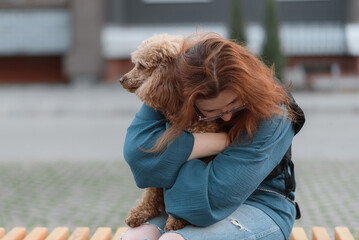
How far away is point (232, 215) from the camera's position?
8.80 feet

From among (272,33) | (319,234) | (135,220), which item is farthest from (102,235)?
(272,33)

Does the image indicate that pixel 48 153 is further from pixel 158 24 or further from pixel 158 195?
pixel 158 24

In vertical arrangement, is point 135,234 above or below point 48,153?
above

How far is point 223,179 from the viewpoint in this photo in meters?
2.53

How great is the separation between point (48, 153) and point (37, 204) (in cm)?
328

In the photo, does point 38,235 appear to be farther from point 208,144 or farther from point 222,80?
point 222,80

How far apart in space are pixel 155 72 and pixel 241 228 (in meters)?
0.85

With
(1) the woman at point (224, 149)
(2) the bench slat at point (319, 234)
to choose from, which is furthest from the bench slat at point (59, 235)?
(2) the bench slat at point (319, 234)

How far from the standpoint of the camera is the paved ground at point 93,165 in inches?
225

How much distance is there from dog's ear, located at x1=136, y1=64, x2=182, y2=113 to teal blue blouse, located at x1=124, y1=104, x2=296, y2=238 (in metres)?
0.15

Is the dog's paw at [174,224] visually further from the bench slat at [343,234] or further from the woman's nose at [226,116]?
the bench slat at [343,234]

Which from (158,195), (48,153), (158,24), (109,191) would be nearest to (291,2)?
(158,24)

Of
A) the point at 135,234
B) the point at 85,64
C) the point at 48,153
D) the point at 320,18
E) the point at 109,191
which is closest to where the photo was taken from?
the point at 135,234

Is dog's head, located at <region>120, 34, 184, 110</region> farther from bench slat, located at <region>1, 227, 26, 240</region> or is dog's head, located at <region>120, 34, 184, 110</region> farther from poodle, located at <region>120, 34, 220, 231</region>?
bench slat, located at <region>1, 227, 26, 240</region>
